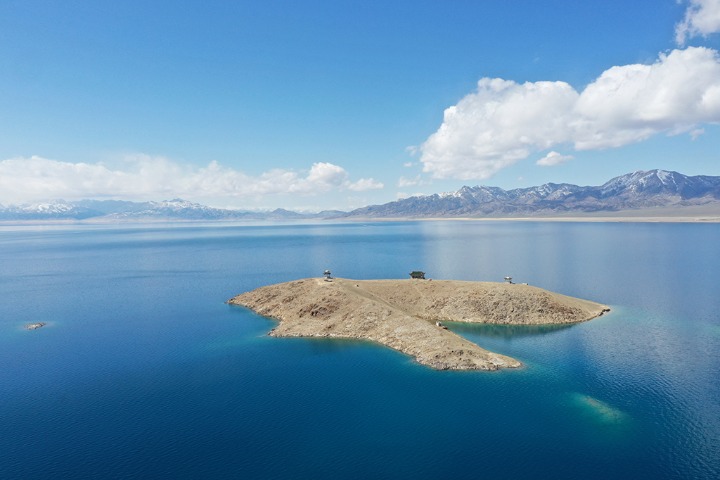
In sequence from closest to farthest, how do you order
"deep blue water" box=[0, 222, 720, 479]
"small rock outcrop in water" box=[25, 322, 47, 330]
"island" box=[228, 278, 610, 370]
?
"deep blue water" box=[0, 222, 720, 479]
"island" box=[228, 278, 610, 370]
"small rock outcrop in water" box=[25, 322, 47, 330]

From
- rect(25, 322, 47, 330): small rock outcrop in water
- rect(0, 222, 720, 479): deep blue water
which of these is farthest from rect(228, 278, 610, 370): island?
rect(25, 322, 47, 330): small rock outcrop in water

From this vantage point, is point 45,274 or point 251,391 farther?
point 45,274

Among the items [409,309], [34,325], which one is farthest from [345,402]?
[34,325]

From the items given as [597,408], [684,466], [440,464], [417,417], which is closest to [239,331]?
[417,417]

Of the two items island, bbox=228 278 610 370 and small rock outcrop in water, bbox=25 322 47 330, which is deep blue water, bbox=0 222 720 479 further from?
island, bbox=228 278 610 370

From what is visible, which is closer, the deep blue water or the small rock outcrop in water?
the deep blue water

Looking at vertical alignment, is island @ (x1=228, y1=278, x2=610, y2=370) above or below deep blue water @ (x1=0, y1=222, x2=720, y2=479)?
above

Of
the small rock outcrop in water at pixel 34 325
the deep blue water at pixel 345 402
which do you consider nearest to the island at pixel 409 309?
the deep blue water at pixel 345 402

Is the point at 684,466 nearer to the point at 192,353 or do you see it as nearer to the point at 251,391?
the point at 251,391
